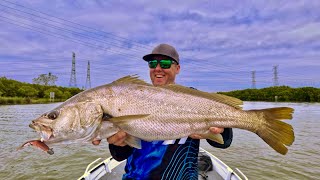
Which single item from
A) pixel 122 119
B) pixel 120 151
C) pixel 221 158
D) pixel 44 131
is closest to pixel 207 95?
pixel 122 119

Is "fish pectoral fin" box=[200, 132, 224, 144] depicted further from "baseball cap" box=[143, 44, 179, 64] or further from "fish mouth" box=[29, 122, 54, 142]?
"fish mouth" box=[29, 122, 54, 142]

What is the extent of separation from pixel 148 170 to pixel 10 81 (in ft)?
314

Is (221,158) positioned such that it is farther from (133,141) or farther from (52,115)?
(52,115)

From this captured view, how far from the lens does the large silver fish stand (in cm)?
323

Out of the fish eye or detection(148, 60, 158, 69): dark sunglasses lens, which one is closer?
the fish eye

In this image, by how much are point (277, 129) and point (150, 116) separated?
1.51m

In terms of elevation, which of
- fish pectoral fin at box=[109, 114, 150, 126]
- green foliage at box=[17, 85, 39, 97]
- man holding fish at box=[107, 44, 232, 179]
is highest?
green foliage at box=[17, 85, 39, 97]

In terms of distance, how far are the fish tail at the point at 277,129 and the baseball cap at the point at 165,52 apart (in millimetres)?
1625

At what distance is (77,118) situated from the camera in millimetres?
3240

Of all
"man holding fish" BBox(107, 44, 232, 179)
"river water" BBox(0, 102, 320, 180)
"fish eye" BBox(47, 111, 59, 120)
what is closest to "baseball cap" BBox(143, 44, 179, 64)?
"man holding fish" BBox(107, 44, 232, 179)

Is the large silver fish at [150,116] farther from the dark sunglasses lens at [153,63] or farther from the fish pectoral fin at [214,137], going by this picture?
the dark sunglasses lens at [153,63]

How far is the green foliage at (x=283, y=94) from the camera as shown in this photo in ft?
322

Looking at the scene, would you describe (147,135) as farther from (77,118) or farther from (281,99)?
(281,99)

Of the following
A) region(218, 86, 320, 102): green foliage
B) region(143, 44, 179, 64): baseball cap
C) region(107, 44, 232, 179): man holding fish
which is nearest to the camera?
region(107, 44, 232, 179): man holding fish
